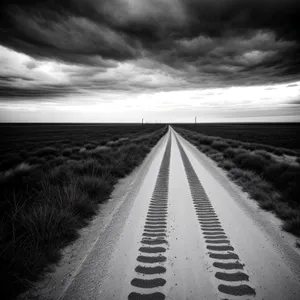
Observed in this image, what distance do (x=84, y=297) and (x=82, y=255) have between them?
870mm

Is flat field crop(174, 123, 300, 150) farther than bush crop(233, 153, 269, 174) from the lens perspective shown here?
Yes

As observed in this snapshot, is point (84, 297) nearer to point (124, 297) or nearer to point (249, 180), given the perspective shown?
point (124, 297)

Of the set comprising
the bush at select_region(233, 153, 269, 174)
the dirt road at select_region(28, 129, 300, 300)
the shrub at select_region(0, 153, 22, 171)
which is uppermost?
the bush at select_region(233, 153, 269, 174)

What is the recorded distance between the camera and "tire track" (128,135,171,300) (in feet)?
7.58

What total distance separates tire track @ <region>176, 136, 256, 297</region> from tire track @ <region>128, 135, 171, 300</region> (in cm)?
86

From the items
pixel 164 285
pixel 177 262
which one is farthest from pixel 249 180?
pixel 164 285

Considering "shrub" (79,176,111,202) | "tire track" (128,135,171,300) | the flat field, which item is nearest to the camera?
"tire track" (128,135,171,300)

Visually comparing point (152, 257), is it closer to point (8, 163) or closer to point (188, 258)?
point (188, 258)

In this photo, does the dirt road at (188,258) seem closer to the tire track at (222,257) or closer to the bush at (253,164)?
the tire track at (222,257)

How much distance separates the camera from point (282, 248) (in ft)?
10.6

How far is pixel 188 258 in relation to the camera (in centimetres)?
295

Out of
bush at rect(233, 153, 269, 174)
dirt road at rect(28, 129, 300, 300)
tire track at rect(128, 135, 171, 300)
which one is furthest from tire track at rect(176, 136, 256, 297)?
bush at rect(233, 153, 269, 174)

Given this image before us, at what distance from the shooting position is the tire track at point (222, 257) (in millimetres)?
2356

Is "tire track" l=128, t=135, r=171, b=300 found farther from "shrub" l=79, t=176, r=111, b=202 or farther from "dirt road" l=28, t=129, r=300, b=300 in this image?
"shrub" l=79, t=176, r=111, b=202
